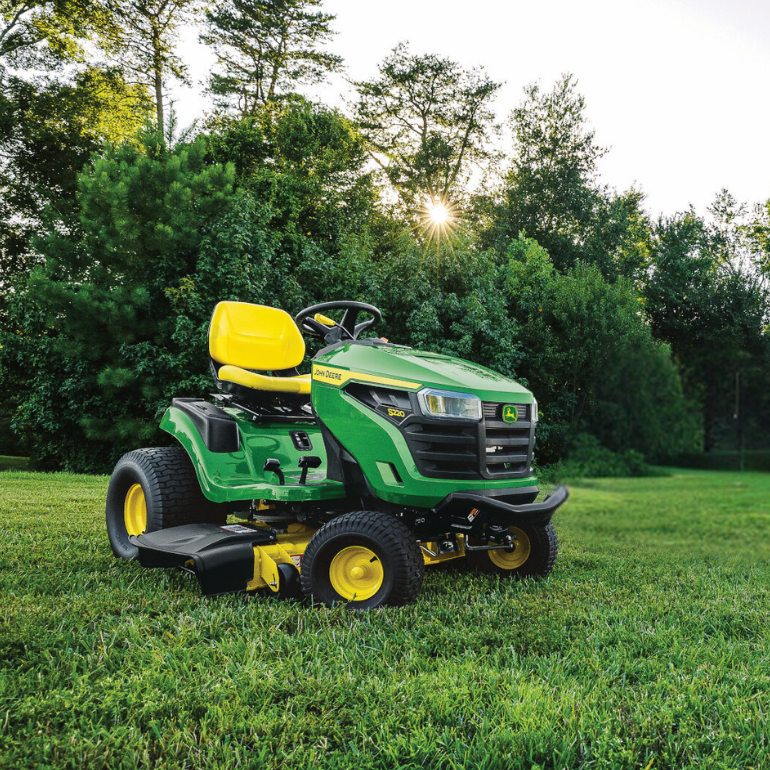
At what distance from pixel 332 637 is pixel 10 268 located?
16618mm

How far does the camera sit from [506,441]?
314 centimetres

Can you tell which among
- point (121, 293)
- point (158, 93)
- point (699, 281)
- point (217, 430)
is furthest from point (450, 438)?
point (699, 281)

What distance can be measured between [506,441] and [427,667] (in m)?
1.17

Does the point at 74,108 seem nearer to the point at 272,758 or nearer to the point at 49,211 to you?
the point at 49,211

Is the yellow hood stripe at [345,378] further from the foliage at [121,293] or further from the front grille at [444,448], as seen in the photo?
the foliage at [121,293]

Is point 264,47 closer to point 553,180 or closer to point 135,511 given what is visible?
point 553,180

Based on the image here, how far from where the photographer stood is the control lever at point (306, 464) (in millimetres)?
3310

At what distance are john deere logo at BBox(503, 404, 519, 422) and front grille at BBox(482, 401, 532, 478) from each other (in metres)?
0.02

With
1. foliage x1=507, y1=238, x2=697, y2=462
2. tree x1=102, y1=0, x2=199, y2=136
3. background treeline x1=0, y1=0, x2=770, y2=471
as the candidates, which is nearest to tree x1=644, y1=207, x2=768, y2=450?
background treeline x1=0, y1=0, x2=770, y2=471

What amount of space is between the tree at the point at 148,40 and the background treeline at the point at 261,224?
0.16 feet

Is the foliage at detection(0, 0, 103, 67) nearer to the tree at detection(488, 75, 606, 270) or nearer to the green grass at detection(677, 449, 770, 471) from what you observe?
the tree at detection(488, 75, 606, 270)

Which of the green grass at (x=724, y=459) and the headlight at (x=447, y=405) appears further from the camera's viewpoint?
the headlight at (x=447, y=405)

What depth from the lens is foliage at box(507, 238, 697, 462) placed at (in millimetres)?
2198

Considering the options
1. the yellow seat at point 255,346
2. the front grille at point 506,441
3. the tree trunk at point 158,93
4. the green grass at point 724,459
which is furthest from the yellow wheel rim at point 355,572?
the tree trunk at point 158,93
